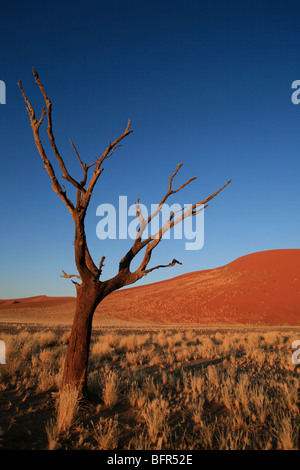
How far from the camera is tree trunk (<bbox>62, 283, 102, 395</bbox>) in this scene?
5754 mm

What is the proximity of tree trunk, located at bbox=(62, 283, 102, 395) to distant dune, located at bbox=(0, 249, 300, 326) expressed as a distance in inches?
1313

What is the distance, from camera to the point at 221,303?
165 ft

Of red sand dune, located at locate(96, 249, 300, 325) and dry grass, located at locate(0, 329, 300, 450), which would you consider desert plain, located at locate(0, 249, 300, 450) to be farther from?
red sand dune, located at locate(96, 249, 300, 325)

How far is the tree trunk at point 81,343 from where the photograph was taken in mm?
5754

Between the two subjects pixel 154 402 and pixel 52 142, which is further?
pixel 52 142

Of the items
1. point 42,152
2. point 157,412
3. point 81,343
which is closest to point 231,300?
point 81,343

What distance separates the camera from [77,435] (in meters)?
4.31

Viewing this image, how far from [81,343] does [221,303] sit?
157 ft

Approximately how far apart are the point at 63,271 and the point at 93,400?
2.90m

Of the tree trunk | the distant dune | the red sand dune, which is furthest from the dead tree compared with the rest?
the red sand dune

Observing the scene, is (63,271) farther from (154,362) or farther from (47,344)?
(47,344)

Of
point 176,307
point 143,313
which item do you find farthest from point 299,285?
point 143,313

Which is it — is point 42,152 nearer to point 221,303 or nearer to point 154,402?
point 154,402

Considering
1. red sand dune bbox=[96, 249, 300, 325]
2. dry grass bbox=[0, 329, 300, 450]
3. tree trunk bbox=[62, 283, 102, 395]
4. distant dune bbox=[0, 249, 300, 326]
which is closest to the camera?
dry grass bbox=[0, 329, 300, 450]
